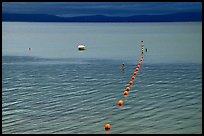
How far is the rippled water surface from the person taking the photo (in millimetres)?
30297

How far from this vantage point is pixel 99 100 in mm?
37531

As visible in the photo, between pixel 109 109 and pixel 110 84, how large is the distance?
10764 mm

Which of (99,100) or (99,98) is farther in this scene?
(99,98)

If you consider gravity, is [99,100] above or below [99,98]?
below

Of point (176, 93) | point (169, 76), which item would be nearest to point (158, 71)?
point (169, 76)

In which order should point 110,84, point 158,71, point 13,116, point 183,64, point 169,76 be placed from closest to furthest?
point 13,116 < point 110,84 < point 169,76 < point 158,71 < point 183,64

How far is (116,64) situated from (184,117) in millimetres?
30368

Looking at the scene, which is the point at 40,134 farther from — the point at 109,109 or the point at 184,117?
→ the point at 184,117

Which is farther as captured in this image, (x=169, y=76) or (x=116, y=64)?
(x=116, y=64)

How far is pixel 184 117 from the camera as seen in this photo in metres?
32.2

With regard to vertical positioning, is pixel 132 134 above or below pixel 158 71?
below

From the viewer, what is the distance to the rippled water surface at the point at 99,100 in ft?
99.4

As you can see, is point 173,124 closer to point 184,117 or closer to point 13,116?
point 184,117

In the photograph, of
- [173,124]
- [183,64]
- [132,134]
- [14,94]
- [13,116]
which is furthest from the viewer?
[183,64]
